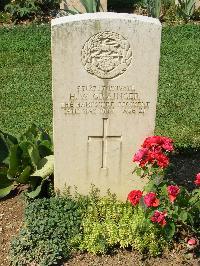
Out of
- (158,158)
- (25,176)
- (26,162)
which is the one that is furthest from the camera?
(26,162)

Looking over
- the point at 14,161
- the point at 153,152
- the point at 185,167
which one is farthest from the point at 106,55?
the point at 185,167

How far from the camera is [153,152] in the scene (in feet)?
14.5

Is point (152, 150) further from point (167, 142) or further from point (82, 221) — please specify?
point (82, 221)

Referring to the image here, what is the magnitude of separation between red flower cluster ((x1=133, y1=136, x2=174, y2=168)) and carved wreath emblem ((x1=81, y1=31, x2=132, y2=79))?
621 millimetres


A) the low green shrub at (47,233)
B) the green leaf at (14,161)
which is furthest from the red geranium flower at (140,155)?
the green leaf at (14,161)

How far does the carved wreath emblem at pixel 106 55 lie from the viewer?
4348 millimetres

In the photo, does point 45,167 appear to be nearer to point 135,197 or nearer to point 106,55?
point 135,197

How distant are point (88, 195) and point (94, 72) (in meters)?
1.22

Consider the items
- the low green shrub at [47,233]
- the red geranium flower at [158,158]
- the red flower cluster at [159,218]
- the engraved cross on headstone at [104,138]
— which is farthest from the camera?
the engraved cross on headstone at [104,138]

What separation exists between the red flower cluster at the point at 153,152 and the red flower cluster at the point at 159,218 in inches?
16.0

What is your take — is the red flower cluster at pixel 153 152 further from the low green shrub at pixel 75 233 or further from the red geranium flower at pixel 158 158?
the low green shrub at pixel 75 233

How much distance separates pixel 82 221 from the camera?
479 cm

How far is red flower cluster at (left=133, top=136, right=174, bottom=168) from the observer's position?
4.39 metres

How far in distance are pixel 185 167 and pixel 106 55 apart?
78.7 inches
